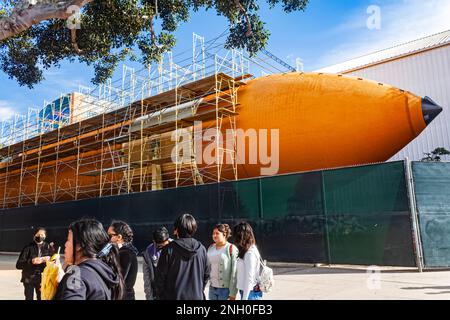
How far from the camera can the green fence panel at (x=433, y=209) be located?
8562mm

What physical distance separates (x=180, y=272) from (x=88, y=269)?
1320mm

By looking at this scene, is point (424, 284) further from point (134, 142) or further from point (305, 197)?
point (134, 142)

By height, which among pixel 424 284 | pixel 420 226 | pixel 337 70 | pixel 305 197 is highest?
pixel 337 70

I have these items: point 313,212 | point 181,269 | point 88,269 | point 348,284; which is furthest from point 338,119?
point 88,269

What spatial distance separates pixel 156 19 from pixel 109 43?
5.98 feet

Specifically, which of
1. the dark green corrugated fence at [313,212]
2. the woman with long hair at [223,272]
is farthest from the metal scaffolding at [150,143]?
the woman with long hair at [223,272]

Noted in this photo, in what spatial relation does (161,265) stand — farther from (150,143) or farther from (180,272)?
(150,143)

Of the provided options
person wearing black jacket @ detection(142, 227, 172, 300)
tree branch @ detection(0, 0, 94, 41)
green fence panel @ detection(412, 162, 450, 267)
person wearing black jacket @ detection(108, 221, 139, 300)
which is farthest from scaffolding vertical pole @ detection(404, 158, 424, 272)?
tree branch @ detection(0, 0, 94, 41)

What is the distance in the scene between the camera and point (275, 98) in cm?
1217

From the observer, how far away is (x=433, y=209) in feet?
29.0

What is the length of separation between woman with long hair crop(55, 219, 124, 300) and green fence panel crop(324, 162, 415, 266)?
25.7ft

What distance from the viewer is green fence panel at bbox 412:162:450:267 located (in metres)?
8.56
